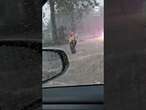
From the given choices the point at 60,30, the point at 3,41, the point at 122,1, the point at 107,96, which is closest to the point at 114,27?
the point at 122,1

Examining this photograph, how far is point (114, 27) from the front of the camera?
3.28 ft

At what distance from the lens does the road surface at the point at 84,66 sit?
1420mm

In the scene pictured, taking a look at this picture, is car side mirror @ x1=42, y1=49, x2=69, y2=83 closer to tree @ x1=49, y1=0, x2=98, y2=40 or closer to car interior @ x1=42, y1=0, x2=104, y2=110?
car interior @ x1=42, y1=0, x2=104, y2=110

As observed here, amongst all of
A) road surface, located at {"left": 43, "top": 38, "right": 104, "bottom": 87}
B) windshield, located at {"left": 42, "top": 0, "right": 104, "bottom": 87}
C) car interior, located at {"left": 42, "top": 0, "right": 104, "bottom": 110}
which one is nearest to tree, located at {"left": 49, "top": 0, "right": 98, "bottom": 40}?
windshield, located at {"left": 42, "top": 0, "right": 104, "bottom": 87}

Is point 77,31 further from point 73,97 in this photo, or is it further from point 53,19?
point 73,97

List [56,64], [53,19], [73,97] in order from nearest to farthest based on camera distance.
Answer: [53,19]
[56,64]
[73,97]

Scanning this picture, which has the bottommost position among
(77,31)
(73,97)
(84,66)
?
(73,97)

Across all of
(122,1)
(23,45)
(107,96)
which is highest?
(122,1)

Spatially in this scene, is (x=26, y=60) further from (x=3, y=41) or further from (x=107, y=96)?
(x=107, y=96)

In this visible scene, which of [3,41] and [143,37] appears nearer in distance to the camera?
[3,41]

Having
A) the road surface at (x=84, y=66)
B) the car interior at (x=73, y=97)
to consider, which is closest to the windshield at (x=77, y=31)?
the road surface at (x=84, y=66)

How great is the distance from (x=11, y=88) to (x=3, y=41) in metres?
0.10

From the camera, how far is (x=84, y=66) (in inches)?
60.7

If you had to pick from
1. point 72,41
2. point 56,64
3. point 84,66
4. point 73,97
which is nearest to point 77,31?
point 72,41
